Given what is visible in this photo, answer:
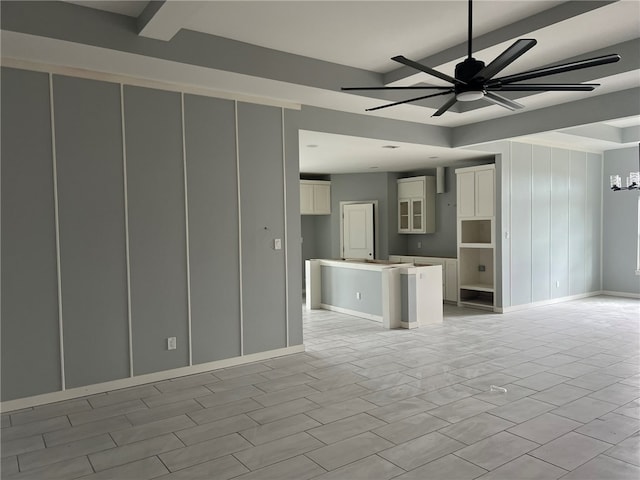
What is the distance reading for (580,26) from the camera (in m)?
3.78

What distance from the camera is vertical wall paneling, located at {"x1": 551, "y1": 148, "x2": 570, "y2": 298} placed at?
8.77 meters

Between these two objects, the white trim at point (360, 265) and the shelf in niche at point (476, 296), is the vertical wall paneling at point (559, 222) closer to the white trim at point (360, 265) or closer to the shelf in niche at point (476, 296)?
the shelf in niche at point (476, 296)

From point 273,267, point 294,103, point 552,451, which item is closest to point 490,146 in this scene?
point 294,103

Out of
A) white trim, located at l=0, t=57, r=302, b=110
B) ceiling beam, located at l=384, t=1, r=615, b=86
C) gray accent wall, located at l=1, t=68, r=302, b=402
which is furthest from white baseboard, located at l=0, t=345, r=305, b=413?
ceiling beam, located at l=384, t=1, r=615, b=86

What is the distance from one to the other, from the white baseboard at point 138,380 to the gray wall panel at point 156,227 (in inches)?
3.1

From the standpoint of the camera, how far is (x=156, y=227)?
4605 millimetres

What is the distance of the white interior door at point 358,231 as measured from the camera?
404 inches

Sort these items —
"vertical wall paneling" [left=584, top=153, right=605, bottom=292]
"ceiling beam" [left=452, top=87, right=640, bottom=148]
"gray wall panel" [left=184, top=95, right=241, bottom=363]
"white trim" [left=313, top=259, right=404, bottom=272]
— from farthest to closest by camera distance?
"vertical wall paneling" [left=584, top=153, right=605, bottom=292] → "white trim" [left=313, top=259, right=404, bottom=272] → "ceiling beam" [left=452, top=87, right=640, bottom=148] → "gray wall panel" [left=184, top=95, right=241, bottom=363]

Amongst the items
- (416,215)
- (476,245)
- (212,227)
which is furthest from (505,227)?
(212,227)

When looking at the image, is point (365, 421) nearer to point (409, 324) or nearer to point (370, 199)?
point (409, 324)

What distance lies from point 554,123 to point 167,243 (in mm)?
4979

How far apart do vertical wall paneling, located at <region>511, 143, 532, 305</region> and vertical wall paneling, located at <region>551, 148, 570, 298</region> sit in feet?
→ 2.56

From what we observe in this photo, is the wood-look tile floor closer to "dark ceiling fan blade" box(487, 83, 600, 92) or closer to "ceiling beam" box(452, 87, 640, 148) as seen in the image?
"dark ceiling fan blade" box(487, 83, 600, 92)

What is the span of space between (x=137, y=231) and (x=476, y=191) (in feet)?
19.5
